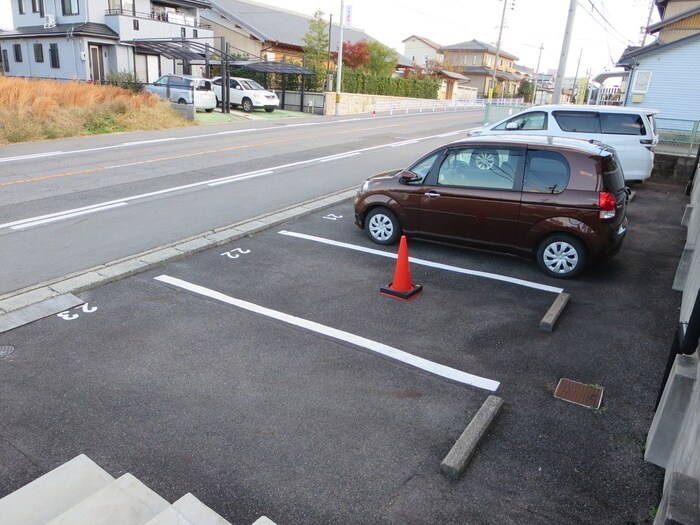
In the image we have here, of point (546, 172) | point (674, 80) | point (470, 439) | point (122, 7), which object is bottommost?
point (470, 439)

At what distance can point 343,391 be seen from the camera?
15.0 ft

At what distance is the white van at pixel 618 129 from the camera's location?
1253cm

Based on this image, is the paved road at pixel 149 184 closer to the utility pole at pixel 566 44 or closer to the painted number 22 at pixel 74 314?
the painted number 22 at pixel 74 314

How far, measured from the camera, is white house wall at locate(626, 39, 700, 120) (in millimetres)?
23188

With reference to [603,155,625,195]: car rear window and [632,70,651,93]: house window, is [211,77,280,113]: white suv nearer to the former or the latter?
[632,70,651,93]: house window

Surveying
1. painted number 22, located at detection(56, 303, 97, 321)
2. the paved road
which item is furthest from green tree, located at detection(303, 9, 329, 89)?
painted number 22, located at detection(56, 303, 97, 321)

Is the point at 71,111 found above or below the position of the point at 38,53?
below

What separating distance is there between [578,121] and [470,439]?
1133cm

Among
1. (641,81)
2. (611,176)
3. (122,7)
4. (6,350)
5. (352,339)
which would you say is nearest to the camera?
(6,350)

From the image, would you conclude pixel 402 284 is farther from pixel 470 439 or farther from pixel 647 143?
pixel 647 143

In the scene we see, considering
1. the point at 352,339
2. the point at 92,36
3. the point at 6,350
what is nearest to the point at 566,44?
the point at 352,339

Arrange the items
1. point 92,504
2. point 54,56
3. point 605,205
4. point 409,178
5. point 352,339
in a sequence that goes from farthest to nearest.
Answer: point 54,56 < point 409,178 < point 605,205 < point 352,339 < point 92,504

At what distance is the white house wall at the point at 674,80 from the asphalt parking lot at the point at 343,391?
20686 mm

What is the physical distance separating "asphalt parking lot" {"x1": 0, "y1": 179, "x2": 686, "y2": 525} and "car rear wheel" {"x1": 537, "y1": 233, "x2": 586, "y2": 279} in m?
0.21
